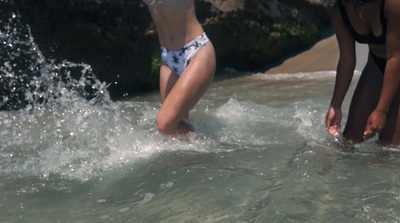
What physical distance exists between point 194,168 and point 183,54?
0.94m

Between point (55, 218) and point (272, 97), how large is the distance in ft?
13.1

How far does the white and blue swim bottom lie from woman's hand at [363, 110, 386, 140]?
1336 millimetres

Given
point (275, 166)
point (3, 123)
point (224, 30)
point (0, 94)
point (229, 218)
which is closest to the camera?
point (229, 218)

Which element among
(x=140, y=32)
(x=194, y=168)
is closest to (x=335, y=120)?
(x=194, y=168)

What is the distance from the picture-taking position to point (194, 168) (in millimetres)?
4102

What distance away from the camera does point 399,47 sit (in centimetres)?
380

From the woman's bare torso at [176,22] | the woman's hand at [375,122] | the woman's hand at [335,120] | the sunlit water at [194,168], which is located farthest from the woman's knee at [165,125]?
the woman's hand at [375,122]

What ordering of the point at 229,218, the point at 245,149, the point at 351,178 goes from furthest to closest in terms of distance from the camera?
the point at 245,149, the point at 351,178, the point at 229,218

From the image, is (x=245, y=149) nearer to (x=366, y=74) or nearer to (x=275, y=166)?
(x=275, y=166)

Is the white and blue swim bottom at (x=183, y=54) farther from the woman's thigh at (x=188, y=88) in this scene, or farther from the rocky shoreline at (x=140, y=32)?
the rocky shoreline at (x=140, y=32)

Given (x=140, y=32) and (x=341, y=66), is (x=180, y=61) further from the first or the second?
(x=140, y=32)

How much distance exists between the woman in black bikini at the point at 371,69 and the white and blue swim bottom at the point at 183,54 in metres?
0.99

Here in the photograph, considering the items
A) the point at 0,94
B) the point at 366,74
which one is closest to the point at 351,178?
the point at 366,74

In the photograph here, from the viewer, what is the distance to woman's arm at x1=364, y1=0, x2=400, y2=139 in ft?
12.2
